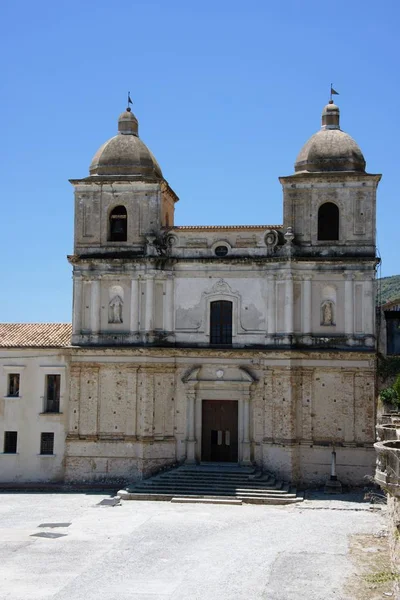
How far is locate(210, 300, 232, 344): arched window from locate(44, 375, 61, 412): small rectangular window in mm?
7743

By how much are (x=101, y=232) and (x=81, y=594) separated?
21.7m

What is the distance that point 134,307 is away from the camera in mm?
39750

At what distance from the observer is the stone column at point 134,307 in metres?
39.7

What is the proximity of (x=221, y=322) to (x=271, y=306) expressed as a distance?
2.50 metres

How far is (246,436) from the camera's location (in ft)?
126

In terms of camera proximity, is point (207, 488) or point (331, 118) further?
point (331, 118)

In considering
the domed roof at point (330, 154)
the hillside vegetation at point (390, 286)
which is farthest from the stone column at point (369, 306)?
the hillside vegetation at point (390, 286)

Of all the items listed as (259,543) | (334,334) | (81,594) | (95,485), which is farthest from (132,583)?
(334,334)

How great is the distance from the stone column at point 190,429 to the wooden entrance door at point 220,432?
24.1 inches

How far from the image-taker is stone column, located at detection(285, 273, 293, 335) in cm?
3834

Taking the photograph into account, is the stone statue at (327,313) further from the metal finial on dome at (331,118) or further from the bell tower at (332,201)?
the metal finial on dome at (331,118)

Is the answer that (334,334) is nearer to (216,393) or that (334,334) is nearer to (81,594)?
(216,393)

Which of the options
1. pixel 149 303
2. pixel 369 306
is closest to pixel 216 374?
pixel 149 303

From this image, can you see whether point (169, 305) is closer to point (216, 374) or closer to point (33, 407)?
point (216, 374)
